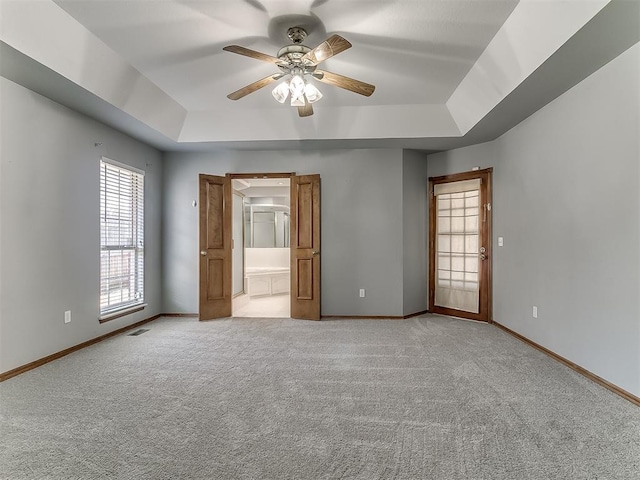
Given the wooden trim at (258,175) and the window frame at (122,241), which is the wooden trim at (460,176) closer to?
the wooden trim at (258,175)

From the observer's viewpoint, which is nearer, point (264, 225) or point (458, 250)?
point (458, 250)

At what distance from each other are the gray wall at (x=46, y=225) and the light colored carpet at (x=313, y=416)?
352 millimetres

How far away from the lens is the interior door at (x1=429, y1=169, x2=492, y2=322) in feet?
15.9

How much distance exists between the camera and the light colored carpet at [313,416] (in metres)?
1.76

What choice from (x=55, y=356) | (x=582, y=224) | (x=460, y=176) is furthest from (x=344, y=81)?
(x=55, y=356)

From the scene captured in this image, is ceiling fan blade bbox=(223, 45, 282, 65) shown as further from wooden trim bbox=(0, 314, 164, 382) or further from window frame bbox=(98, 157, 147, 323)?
wooden trim bbox=(0, 314, 164, 382)

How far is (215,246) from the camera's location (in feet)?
16.8

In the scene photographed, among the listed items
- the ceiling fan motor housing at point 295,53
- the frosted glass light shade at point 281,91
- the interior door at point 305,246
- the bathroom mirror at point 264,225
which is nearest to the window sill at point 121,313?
the interior door at point 305,246

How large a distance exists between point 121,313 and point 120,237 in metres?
0.97

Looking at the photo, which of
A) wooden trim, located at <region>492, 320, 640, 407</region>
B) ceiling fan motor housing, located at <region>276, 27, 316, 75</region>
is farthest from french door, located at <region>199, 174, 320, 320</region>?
wooden trim, located at <region>492, 320, 640, 407</region>

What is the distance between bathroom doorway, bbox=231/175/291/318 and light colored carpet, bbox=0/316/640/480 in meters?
2.96

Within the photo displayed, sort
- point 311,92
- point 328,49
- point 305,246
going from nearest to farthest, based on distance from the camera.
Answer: point 328,49
point 311,92
point 305,246

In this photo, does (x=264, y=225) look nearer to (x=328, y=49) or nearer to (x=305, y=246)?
(x=305, y=246)

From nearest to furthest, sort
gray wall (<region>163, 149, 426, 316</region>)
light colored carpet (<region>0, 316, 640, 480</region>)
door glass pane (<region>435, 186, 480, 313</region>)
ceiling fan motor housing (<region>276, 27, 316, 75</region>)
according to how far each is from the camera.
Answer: light colored carpet (<region>0, 316, 640, 480</region>) < ceiling fan motor housing (<region>276, 27, 316, 75</region>) < door glass pane (<region>435, 186, 480, 313</region>) < gray wall (<region>163, 149, 426, 316</region>)
